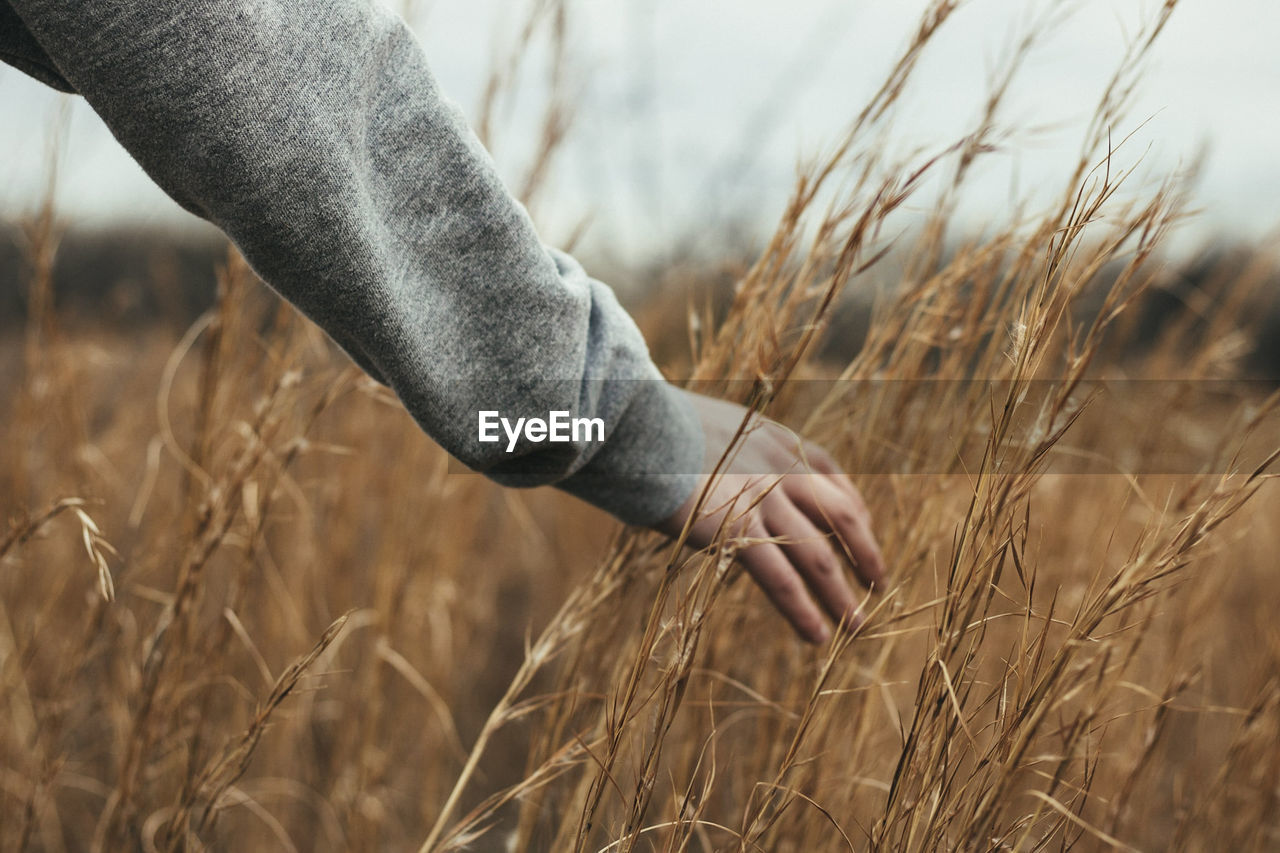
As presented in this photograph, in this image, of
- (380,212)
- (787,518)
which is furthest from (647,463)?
(380,212)

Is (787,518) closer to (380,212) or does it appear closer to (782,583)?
(782,583)

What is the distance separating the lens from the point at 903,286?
2.91 ft

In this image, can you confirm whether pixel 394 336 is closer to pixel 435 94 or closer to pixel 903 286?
pixel 435 94

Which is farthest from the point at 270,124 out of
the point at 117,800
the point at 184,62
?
the point at 117,800

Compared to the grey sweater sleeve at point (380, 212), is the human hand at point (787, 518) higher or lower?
lower

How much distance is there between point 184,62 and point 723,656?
729mm

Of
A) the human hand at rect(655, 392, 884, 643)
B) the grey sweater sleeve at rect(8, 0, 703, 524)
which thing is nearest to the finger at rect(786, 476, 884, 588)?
the human hand at rect(655, 392, 884, 643)

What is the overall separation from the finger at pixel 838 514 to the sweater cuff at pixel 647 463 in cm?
9

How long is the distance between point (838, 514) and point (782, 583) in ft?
0.25

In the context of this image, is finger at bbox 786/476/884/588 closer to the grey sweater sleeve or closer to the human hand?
the human hand

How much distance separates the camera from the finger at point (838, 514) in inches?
27.3

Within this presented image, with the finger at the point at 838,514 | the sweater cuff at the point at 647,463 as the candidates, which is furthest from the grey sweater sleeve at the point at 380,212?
the finger at the point at 838,514

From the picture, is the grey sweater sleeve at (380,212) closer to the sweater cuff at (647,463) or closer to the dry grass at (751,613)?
the sweater cuff at (647,463)

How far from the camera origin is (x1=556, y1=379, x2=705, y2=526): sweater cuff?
0.64m
